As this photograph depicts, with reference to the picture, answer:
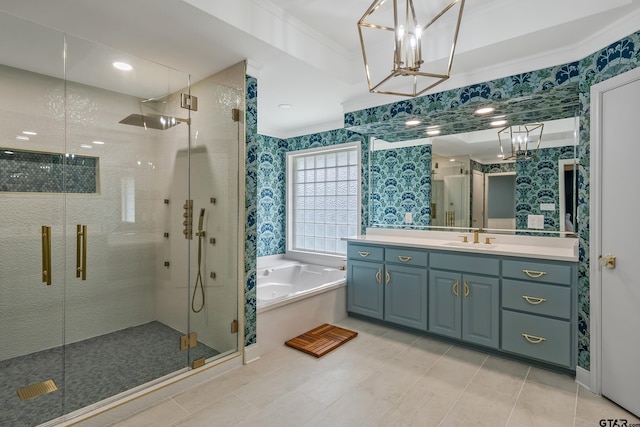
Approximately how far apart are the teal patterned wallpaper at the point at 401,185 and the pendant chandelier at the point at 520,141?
73 centimetres

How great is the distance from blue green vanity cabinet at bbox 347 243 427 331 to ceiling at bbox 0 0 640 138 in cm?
163

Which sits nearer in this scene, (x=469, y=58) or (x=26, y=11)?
(x=26, y=11)

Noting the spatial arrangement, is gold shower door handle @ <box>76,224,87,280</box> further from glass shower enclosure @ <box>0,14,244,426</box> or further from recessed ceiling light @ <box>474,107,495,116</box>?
recessed ceiling light @ <box>474,107,495,116</box>

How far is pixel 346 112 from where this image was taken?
384cm

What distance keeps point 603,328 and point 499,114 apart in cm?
189

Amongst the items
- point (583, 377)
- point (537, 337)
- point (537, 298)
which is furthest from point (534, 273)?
point (583, 377)

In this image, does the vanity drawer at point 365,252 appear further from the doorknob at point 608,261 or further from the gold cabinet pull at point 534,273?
the doorknob at point 608,261

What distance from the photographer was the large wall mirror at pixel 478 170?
280 cm

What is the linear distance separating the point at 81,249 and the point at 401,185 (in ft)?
10.0

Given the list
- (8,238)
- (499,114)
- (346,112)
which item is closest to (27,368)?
(8,238)

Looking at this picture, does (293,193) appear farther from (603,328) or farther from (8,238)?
(603,328)

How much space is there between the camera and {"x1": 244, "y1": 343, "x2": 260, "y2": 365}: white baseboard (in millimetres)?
2709

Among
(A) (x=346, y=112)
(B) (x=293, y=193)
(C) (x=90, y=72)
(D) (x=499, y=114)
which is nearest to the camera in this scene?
(C) (x=90, y=72)

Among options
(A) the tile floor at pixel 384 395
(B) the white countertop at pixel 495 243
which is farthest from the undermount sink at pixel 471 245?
(A) the tile floor at pixel 384 395
